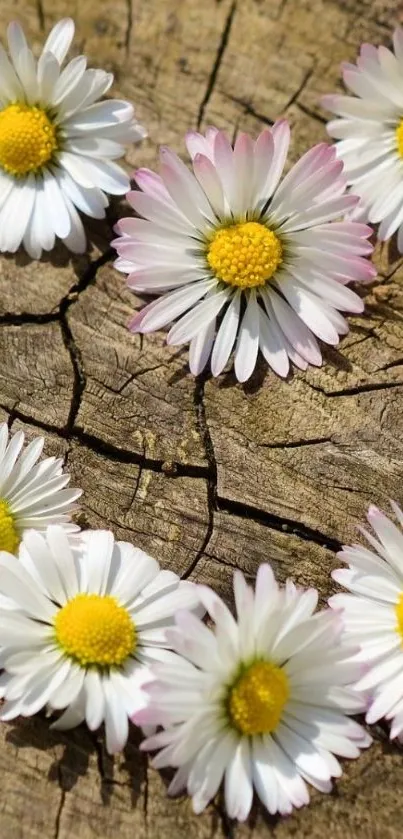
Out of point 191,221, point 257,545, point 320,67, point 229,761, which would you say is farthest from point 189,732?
point 320,67

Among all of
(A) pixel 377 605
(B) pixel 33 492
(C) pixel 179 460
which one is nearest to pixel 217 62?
(C) pixel 179 460

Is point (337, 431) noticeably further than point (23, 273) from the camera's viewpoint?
No

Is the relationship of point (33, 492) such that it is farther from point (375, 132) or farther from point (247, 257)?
point (375, 132)

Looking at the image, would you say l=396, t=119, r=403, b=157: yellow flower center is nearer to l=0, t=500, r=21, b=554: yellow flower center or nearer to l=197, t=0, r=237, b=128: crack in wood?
l=197, t=0, r=237, b=128: crack in wood

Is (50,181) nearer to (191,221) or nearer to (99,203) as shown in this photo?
(99,203)

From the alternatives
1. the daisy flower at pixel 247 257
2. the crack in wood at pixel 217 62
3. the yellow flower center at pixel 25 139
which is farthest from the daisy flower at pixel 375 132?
the yellow flower center at pixel 25 139

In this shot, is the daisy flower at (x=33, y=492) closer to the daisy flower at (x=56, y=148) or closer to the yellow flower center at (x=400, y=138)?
the daisy flower at (x=56, y=148)

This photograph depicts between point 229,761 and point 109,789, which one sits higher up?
point 229,761
